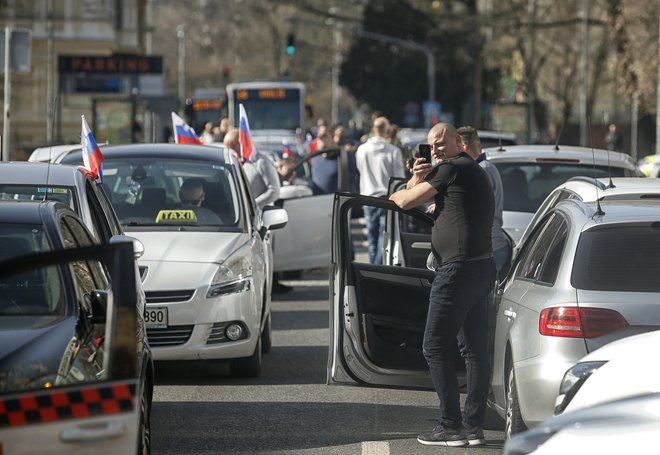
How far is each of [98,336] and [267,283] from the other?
5677 mm

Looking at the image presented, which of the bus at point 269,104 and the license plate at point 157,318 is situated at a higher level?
the bus at point 269,104

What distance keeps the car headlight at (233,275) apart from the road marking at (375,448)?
7.46 ft

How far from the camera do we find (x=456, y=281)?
25.9ft

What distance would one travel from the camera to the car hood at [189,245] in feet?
33.6

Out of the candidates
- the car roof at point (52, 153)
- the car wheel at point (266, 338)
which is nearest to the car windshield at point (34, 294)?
the car wheel at point (266, 338)

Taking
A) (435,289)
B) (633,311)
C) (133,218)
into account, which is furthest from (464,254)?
(133,218)

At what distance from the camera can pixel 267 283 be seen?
11609mm

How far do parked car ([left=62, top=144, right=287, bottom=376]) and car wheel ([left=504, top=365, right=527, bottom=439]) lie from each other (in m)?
3.06

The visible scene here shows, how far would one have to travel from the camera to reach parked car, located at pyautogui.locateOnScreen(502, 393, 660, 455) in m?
4.55

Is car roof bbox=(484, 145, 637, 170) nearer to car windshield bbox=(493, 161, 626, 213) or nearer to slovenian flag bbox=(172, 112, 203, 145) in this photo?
car windshield bbox=(493, 161, 626, 213)

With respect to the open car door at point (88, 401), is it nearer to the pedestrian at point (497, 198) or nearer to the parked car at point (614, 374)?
the parked car at point (614, 374)

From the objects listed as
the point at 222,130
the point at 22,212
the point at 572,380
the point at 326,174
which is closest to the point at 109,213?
the point at 22,212

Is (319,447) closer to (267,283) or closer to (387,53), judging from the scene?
(267,283)

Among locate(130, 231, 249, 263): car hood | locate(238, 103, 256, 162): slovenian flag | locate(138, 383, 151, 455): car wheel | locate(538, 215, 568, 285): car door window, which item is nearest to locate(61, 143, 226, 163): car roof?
locate(130, 231, 249, 263): car hood
